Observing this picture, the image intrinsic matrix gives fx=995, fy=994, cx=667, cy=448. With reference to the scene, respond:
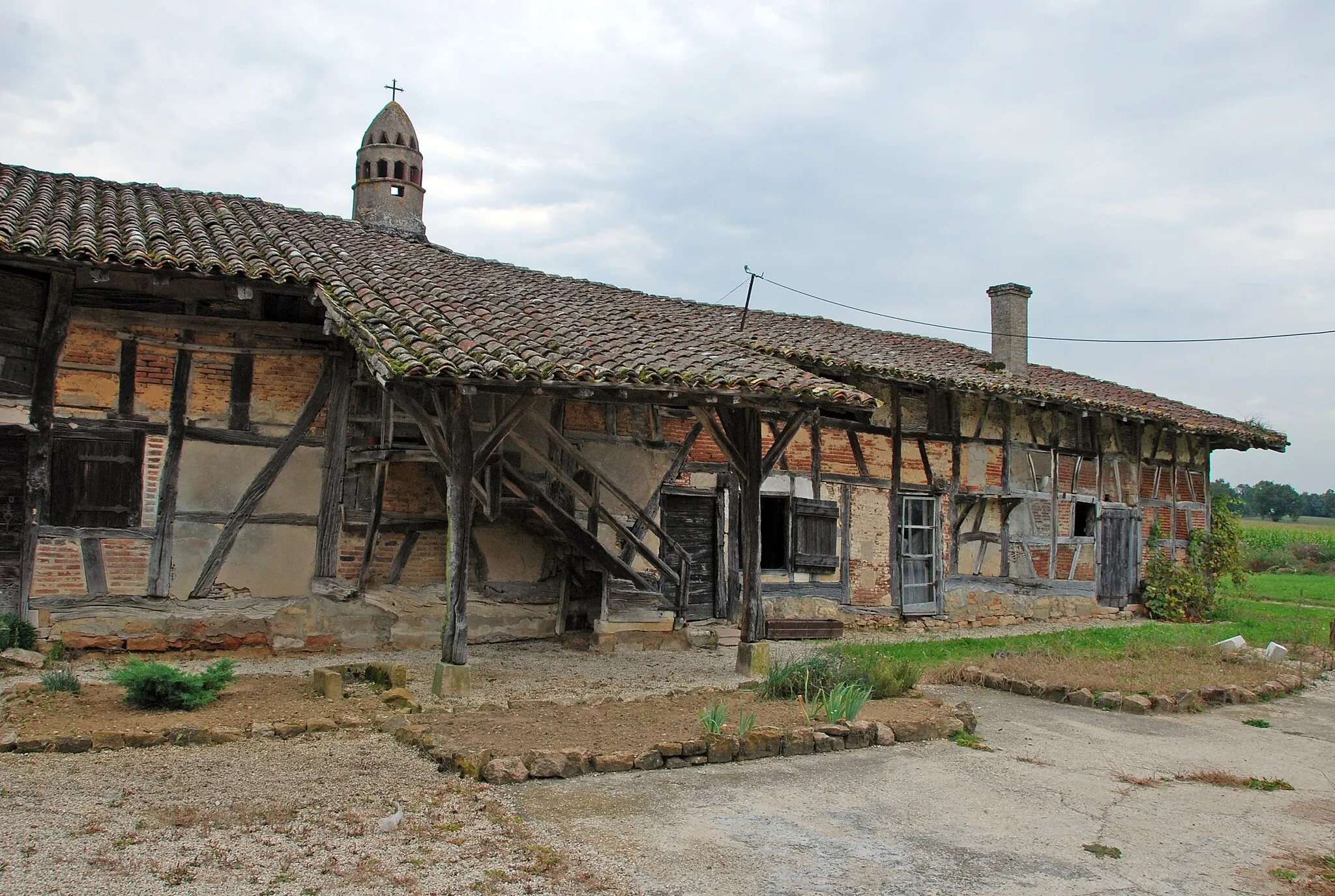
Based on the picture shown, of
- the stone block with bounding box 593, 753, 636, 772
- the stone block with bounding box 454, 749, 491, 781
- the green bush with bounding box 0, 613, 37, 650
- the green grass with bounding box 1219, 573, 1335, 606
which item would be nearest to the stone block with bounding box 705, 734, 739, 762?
the stone block with bounding box 593, 753, 636, 772

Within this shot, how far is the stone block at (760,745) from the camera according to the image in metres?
6.83

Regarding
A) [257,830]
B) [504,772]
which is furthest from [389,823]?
[504,772]

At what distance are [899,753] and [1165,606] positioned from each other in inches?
522

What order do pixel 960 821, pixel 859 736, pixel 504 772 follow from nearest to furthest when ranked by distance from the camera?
1. pixel 960 821
2. pixel 504 772
3. pixel 859 736

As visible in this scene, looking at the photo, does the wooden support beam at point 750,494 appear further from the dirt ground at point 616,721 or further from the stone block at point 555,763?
the stone block at point 555,763

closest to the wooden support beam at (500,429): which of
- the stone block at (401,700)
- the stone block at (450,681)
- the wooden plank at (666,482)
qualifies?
the stone block at (450,681)

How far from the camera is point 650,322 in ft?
38.3

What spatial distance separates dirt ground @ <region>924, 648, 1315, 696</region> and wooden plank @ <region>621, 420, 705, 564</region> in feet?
12.3

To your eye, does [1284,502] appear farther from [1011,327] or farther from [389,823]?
[389,823]

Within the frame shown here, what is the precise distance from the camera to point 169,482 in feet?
33.9

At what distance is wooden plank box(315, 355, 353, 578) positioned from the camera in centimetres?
1095

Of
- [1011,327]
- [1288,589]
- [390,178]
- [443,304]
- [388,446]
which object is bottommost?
[1288,589]

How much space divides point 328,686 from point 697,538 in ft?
19.0

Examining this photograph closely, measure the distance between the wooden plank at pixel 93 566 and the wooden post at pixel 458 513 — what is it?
4001 mm
